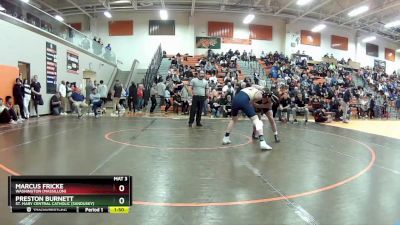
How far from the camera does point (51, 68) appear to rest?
17.5 metres

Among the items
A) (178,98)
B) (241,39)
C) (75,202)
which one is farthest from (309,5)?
(75,202)

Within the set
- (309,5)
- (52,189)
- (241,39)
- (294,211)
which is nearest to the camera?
(52,189)

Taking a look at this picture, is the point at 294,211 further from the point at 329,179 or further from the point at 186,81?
the point at 186,81

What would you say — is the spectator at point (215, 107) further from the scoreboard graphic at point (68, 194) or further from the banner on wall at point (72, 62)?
the scoreboard graphic at point (68, 194)

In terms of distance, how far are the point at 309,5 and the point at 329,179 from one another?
27036 millimetres

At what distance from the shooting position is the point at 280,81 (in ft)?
81.7

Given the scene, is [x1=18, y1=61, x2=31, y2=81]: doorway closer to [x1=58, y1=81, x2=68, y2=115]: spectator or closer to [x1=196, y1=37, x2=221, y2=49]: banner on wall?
[x1=58, y1=81, x2=68, y2=115]: spectator

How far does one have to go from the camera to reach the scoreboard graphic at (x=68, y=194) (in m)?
2.19

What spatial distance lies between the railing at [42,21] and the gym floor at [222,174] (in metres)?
7.43

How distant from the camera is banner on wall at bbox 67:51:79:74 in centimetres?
1958

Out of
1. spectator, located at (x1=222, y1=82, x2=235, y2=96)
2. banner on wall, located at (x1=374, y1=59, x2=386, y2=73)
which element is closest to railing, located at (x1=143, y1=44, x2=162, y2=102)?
spectator, located at (x1=222, y1=82, x2=235, y2=96)

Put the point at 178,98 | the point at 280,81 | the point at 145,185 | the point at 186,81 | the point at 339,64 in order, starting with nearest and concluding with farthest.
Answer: the point at 145,185
the point at 178,98
the point at 186,81
the point at 280,81
the point at 339,64

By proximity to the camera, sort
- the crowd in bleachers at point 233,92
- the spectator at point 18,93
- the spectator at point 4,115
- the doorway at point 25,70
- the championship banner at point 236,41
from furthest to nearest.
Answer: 1. the championship banner at point 236,41
2. the crowd in bleachers at point 233,92
3. the doorway at point 25,70
4. the spectator at point 18,93
5. the spectator at point 4,115

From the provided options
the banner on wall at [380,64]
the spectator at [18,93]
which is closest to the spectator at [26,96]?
the spectator at [18,93]
